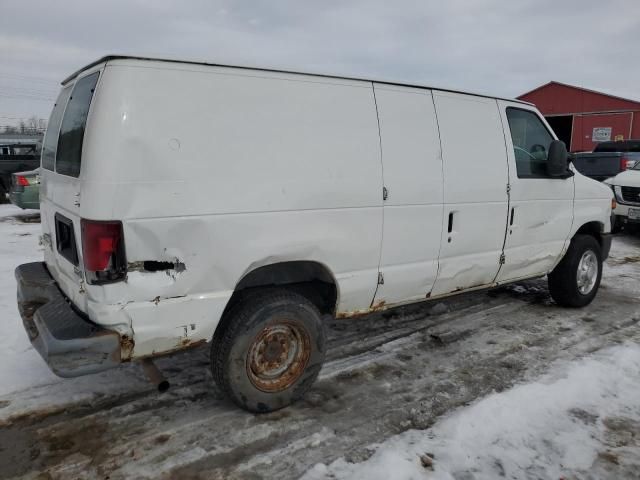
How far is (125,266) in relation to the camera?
2.62 m

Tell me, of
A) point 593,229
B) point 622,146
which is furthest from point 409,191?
point 622,146

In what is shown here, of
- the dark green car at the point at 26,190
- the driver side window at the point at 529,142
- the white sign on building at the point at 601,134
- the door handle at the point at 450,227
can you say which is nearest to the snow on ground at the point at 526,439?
the door handle at the point at 450,227

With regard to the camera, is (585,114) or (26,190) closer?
(26,190)

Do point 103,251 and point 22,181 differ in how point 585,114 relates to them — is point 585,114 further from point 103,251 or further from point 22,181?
point 103,251

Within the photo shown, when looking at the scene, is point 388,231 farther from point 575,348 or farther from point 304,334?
point 575,348

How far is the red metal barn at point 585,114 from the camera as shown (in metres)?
22.9

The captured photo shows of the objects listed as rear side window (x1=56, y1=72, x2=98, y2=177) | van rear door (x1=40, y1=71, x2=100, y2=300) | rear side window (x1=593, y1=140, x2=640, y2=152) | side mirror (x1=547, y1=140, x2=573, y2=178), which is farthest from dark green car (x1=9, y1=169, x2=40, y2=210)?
rear side window (x1=593, y1=140, x2=640, y2=152)

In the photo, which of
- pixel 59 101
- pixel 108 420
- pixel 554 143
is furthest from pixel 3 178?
pixel 554 143

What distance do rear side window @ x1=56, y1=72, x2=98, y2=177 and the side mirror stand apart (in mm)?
3903

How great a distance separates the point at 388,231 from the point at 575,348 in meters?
2.24

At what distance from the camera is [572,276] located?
539cm

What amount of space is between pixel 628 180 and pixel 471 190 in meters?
7.73

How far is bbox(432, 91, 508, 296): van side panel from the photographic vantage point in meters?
3.97

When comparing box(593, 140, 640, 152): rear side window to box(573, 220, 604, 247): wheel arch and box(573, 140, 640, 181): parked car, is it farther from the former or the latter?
box(573, 220, 604, 247): wheel arch
